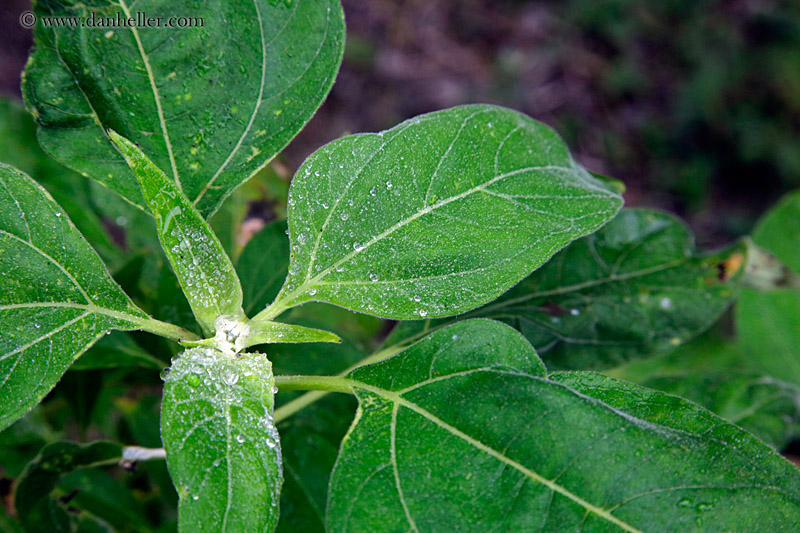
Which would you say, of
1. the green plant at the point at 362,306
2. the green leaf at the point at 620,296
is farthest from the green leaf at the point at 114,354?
the green leaf at the point at 620,296

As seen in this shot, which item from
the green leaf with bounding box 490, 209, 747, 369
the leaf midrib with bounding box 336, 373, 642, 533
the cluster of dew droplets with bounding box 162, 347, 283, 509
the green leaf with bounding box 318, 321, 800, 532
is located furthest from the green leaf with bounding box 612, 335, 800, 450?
the cluster of dew droplets with bounding box 162, 347, 283, 509

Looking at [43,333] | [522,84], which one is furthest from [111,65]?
[522,84]

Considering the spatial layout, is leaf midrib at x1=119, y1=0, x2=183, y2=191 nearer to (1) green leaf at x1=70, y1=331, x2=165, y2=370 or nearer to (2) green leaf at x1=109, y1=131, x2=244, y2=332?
(2) green leaf at x1=109, y1=131, x2=244, y2=332

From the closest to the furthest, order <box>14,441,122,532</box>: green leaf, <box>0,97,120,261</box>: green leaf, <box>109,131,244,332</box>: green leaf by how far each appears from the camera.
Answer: <box>109,131,244,332</box>: green leaf → <box>14,441,122,532</box>: green leaf → <box>0,97,120,261</box>: green leaf

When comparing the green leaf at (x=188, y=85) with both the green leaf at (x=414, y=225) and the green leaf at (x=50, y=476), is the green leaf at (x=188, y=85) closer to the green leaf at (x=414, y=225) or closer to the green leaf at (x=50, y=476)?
the green leaf at (x=414, y=225)

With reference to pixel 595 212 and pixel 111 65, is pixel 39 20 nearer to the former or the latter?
pixel 111 65

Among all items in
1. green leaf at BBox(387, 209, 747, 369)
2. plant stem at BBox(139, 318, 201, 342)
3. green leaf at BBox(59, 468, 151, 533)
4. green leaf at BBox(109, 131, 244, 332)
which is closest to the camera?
green leaf at BBox(109, 131, 244, 332)
